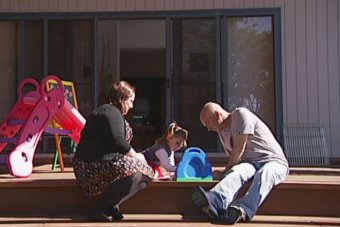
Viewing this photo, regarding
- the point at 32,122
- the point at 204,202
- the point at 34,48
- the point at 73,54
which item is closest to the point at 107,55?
the point at 73,54

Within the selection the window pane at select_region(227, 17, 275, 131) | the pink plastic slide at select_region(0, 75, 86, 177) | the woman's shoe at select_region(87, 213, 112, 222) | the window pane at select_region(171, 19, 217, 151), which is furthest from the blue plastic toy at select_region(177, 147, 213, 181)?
the window pane at select_region(227, 17, 275, 131)

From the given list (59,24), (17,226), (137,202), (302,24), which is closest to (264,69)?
(302,24)

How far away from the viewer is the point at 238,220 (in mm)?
3988

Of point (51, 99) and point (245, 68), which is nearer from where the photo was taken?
point (51, 99)

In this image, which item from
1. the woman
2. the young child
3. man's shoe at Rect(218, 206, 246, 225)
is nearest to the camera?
man's shoe at Rect(218, 206, 246, 225)

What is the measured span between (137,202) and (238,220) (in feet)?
2.81

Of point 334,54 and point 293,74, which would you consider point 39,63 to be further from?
point 334,54

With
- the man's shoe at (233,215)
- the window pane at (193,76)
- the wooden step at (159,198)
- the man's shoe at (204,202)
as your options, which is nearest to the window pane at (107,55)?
the window pane at (193,76)

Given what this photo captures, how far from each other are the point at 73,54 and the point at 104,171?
3.53 metres

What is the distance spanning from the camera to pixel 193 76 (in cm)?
716

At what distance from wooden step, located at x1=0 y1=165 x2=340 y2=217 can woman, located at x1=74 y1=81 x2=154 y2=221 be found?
0.25m

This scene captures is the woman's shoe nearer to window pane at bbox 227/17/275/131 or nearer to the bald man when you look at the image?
the bald man

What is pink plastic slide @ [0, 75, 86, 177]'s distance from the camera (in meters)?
4.70

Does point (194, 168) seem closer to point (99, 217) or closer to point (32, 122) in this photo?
point (99, 217)
